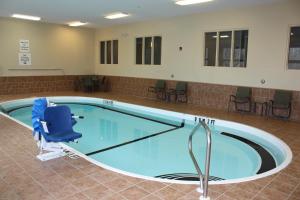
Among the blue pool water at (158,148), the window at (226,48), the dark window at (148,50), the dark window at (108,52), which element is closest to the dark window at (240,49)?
the window at (226,48)

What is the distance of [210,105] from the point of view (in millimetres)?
7809

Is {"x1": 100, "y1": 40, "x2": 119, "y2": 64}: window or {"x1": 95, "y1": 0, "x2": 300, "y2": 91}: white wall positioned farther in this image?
{"x1": 100, "y1": 40, "x2": 119, "y2": 64}: window

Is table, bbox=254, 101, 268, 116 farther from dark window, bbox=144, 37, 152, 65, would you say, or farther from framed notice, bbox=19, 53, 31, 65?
framed notice, bbox=19, 53, 31, 65

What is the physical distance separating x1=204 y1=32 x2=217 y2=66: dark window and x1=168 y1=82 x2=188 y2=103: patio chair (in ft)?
3.32

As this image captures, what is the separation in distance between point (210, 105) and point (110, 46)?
565 centimetres

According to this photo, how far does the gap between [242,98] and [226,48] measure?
1.57 meters

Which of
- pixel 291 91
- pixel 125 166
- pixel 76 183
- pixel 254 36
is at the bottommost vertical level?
pixel 125 166

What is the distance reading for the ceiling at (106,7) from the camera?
6430 millimetres

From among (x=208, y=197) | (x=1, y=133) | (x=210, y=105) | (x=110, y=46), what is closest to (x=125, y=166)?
(x=208, y=197)

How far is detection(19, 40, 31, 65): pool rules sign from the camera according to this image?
9844mm

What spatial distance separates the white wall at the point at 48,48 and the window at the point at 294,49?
27.8 ft

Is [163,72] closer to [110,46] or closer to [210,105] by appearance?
[210,105]

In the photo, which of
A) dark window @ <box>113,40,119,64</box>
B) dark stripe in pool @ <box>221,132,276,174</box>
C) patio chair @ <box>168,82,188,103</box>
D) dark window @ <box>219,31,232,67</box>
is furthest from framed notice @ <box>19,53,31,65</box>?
A: dark stripe in pool @ <box>221,132,276,174</box>

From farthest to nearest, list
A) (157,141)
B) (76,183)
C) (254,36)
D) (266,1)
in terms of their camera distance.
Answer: (254,36)
(266,1)
(157,141)
(76,183)
